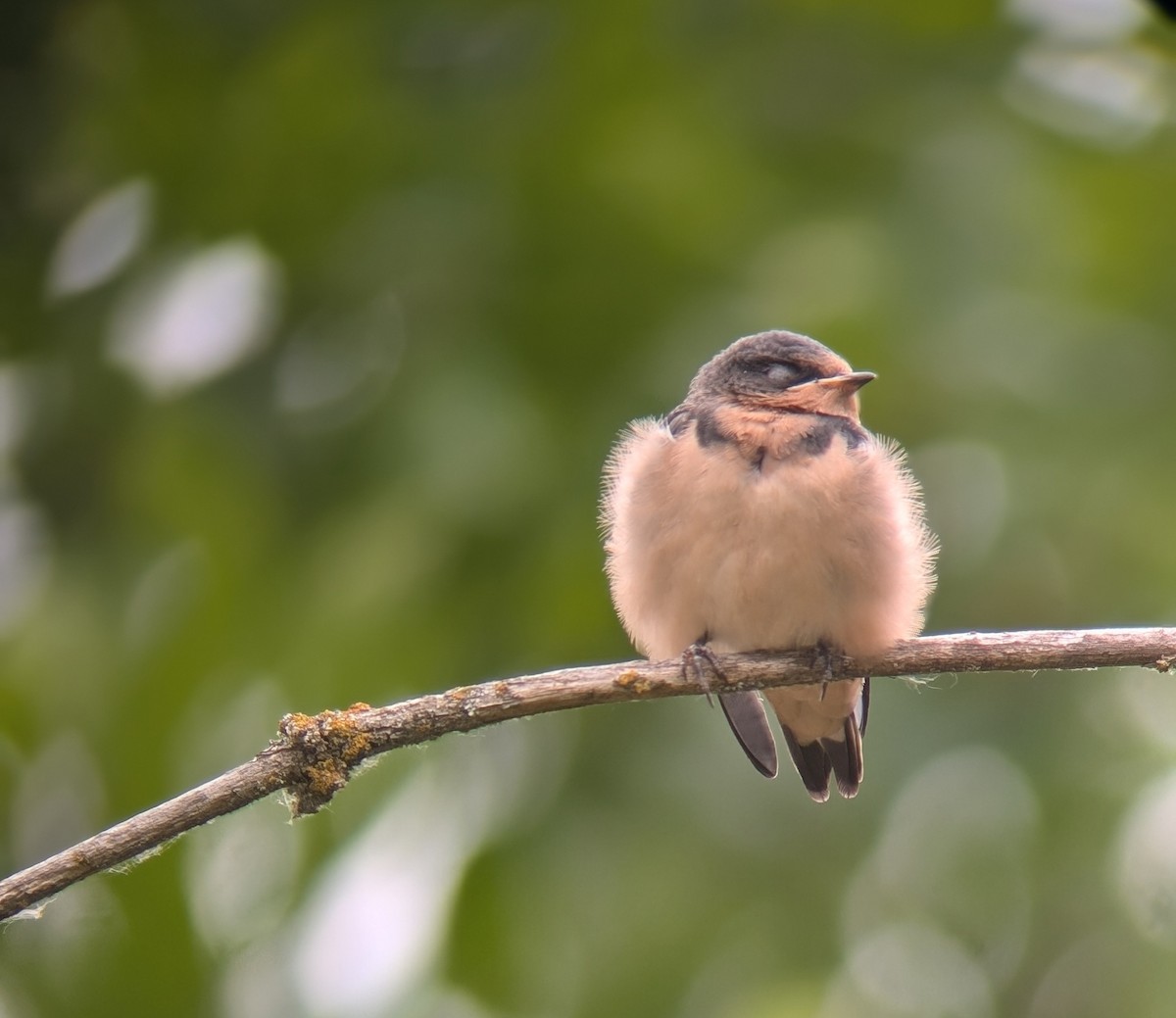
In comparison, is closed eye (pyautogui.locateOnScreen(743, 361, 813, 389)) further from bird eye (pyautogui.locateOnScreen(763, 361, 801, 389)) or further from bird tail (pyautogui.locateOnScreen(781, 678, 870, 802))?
bird tail (pyautogui.locateOnScreen(781, 678, 870, 802))

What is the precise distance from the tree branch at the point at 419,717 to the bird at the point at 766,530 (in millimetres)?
784

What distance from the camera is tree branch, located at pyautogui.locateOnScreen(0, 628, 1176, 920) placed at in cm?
304

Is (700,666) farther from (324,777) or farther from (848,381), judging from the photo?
(848,381)

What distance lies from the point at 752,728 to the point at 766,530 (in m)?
1.00

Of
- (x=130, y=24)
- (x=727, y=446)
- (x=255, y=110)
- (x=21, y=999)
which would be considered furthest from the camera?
(x=130, y=24)

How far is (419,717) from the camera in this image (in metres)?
3.41

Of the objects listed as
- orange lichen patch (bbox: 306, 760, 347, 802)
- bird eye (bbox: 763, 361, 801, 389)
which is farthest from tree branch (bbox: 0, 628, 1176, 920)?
bird eye (bbox: 763, 361, 801, 389)

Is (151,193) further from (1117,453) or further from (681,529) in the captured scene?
(1117,453)

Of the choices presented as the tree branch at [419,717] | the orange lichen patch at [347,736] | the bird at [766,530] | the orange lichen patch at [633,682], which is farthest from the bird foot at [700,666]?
the orange lichen patch at [347,736]

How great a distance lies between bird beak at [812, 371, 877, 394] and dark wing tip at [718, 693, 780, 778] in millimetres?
1118

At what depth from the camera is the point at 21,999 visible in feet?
17.8

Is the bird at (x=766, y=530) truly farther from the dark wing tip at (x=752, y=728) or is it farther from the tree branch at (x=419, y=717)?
the tree branch at (x=419, y=717)

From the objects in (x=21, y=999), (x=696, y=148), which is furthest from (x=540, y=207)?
(x=21, y=999)

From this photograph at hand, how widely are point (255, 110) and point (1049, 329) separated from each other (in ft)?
11.7
